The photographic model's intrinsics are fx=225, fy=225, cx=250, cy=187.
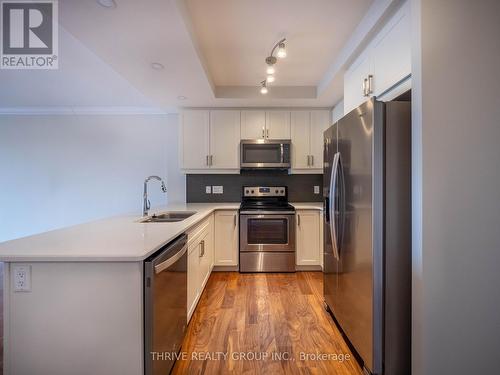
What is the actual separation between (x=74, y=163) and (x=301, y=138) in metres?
3.76

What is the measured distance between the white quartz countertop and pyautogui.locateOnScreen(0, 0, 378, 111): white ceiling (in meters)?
1.41

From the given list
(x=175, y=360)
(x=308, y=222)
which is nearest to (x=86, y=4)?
(x=175, y=360)

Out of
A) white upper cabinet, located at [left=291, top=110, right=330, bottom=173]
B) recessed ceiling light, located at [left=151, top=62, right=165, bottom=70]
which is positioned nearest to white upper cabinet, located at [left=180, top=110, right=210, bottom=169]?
recessed ceiling light, located at [left=151, top=62, right=165, bottom=70]

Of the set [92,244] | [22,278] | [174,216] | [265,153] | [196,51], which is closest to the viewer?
[22,278]

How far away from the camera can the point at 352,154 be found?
151 cm

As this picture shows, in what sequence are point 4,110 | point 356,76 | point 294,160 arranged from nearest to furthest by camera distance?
point 356,76 → point 294,160 → point 4,110

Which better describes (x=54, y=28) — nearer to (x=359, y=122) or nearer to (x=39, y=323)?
(x=39, y=323)

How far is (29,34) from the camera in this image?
1.81 metres

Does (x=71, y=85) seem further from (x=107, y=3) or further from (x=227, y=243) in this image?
(x=227, y=243)

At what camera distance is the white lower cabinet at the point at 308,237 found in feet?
10.0

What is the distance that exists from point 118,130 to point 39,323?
3.36 m

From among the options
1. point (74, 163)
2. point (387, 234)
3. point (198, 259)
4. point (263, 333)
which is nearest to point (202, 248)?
point (198, 259)

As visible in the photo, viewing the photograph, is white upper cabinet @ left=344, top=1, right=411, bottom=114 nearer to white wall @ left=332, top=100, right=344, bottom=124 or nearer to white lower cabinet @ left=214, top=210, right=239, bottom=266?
white wall @ left=332, top=100, right=344, bottom=124

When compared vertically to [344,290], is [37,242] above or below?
above
